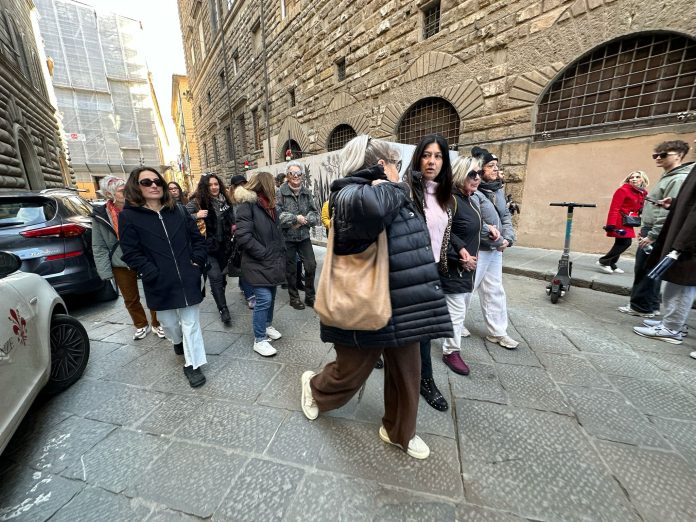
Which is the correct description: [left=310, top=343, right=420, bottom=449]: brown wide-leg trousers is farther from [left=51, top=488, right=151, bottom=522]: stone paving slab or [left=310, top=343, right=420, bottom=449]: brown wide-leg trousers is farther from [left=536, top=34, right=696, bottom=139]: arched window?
[left=536, top=34, right=696, bottom=139]: arched window

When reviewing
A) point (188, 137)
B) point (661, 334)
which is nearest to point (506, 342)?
point (661, 334)

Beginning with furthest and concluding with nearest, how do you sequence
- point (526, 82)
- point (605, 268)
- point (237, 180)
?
point (526, 82)
point (605, 268)
point (237, 180)

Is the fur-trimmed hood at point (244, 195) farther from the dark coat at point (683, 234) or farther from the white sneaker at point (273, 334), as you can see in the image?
the dark coat at point (683, 234)

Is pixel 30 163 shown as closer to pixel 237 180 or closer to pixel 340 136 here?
pixel 340 136

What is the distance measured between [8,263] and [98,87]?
36.9 metres

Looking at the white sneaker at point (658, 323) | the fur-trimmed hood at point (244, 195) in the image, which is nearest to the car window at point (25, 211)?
the fur-trimmed hood at point (244, 195)

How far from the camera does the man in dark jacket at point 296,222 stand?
378 cm

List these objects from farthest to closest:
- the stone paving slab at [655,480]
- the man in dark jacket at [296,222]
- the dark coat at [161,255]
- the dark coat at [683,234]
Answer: the man in dark jacket at [296,222] → the dark coat at [683,234] → the dark coat at [161,255] → the stone paving slab at [655,480]

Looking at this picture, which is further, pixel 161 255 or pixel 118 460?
pixel 161 255

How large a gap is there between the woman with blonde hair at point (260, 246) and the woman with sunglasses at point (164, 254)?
0.43m

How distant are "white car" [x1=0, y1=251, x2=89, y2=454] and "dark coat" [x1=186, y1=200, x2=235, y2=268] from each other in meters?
1.46

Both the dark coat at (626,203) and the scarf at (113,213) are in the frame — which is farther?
the dark coat at (626,203)

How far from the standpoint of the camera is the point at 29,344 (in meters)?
1.89

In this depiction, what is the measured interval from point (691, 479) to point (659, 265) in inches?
76.8
